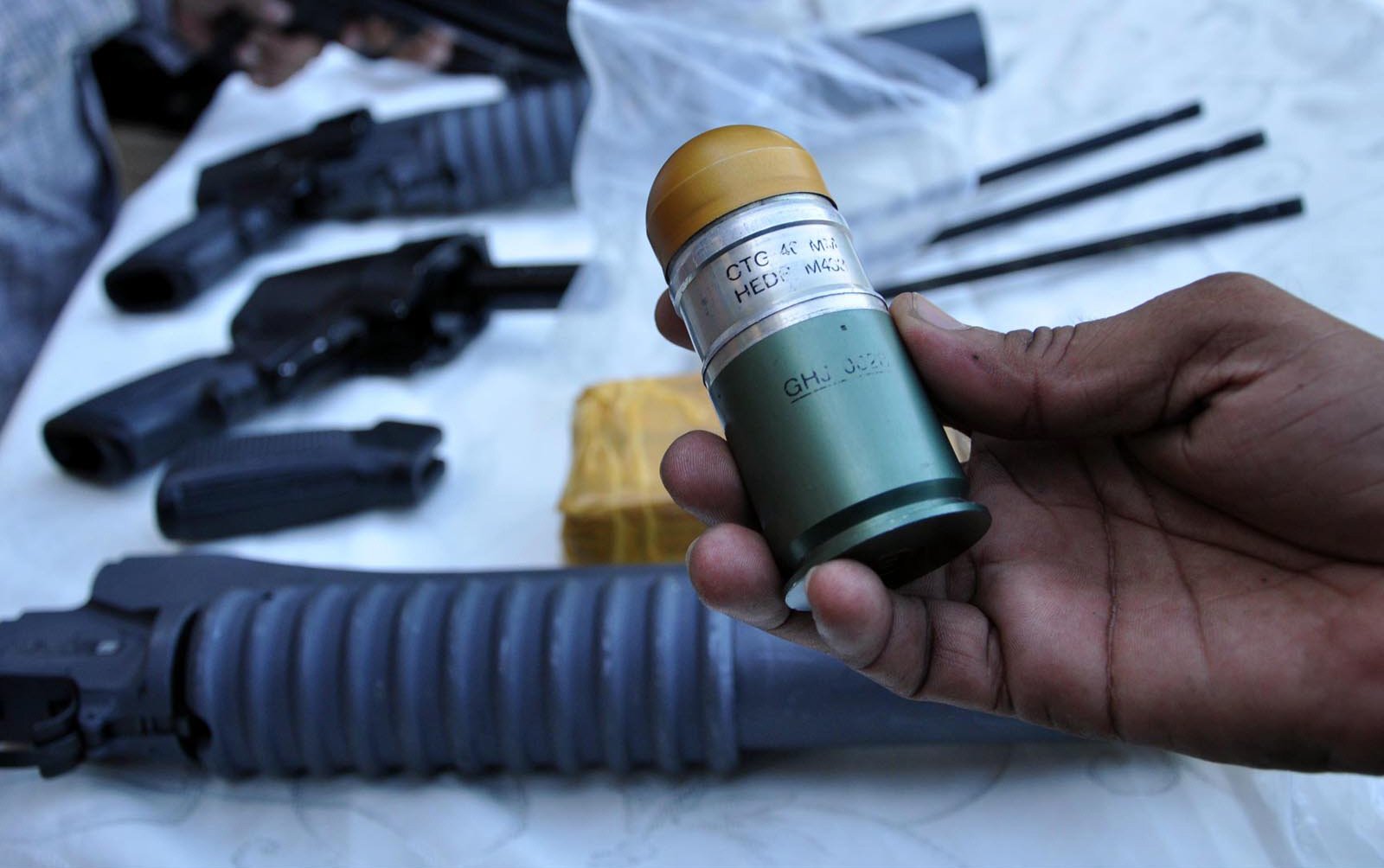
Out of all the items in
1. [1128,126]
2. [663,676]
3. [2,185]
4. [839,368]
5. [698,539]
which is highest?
[1128,126]

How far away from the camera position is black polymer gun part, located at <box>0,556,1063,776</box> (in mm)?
671

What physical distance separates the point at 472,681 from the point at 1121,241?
765mm

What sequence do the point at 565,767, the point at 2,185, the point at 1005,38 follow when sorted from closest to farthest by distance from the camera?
the point at 565,767 < the point at 2,185 < the point at 1005,38

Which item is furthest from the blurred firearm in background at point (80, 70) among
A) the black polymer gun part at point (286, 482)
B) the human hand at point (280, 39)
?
the black polymer gun part at point (286, 482)

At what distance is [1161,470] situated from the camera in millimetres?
599

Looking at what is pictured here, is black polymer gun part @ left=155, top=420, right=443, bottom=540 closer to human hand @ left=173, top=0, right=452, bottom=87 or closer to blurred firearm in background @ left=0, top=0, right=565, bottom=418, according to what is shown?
blurred firearm in background @ left=0, top=0, right=565, bottom=418

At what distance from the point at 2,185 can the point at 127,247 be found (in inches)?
6.2

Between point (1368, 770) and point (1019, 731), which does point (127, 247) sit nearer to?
point (1019, 731)

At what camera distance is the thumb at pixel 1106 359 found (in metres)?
0.54

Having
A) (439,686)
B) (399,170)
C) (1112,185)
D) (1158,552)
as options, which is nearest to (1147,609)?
(1158,552)

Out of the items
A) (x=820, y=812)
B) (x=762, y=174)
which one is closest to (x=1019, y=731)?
(x=820, y=812)

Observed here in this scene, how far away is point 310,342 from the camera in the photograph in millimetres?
1034

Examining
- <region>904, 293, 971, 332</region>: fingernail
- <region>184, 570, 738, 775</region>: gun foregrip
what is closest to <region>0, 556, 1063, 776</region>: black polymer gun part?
<region>184, 570, 738, 775</region>: gun foregrip

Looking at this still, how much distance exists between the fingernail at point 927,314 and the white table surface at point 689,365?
276 mm
